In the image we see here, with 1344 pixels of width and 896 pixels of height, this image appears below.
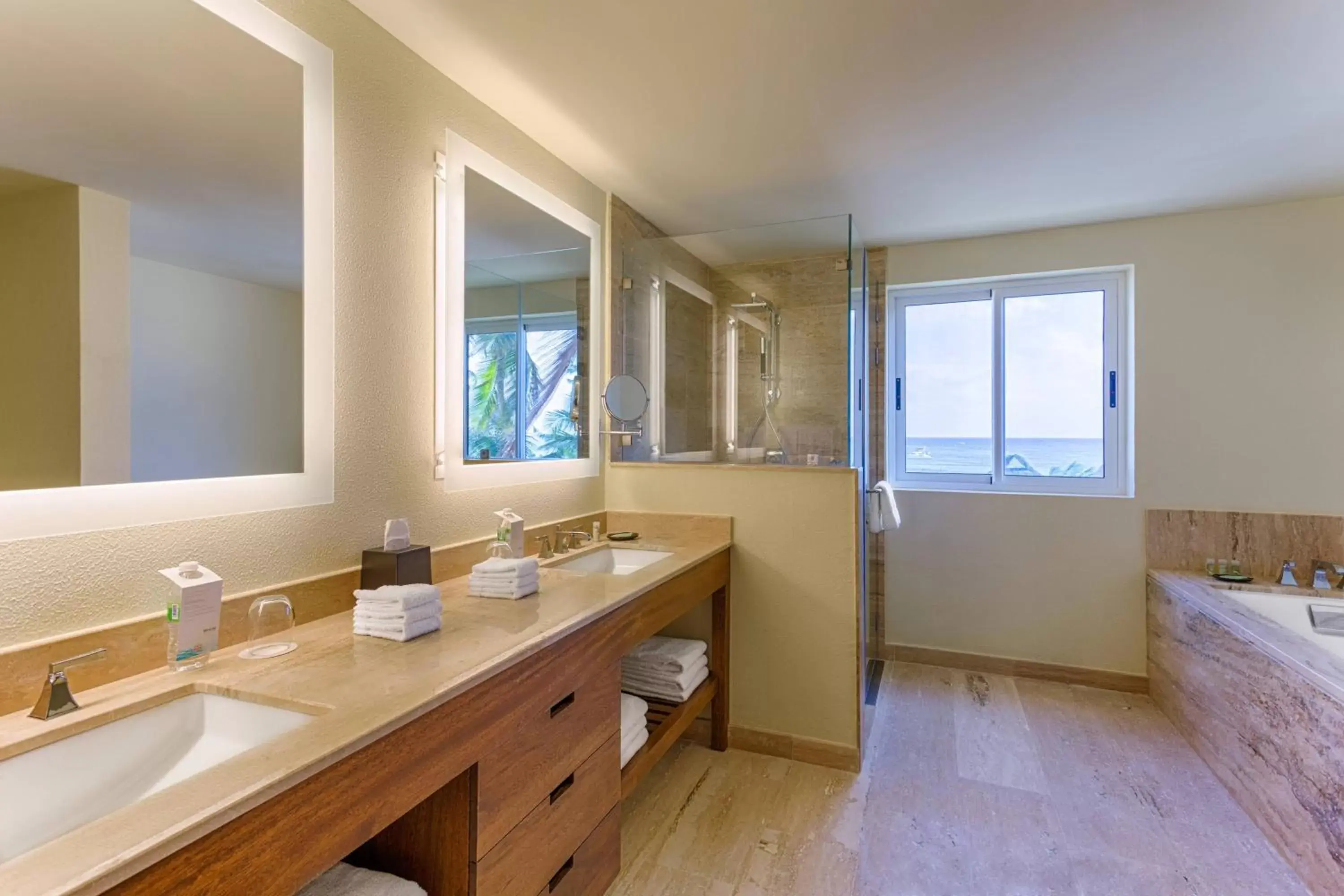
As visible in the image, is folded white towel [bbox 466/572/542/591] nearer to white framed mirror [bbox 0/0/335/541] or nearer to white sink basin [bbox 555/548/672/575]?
white framed mirror [bbox 0/0/335/541]

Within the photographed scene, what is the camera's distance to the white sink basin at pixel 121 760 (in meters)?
0.83

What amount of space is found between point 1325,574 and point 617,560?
9.83 feet

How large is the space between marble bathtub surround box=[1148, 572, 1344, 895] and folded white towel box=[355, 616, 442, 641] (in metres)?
2.30

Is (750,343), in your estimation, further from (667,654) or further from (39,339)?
(39,339)

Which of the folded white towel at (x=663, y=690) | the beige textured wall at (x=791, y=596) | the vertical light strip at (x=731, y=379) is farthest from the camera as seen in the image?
the vertical light strip at (x=731, y=379)

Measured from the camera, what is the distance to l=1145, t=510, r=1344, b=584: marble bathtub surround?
2719 millimetres

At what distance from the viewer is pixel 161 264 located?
1190mm

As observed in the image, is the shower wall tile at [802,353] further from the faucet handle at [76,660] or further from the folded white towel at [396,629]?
the faucet handle at [76,660]

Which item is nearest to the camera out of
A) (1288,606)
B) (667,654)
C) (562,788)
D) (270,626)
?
(270,626)

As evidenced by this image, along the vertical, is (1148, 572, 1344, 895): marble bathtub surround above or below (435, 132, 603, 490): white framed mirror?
below

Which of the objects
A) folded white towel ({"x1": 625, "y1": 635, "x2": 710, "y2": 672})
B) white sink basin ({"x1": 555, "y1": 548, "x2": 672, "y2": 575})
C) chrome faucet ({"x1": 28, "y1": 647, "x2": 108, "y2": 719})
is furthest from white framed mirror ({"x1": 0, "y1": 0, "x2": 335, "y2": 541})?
folded white towel ({"x1": 625, "y1": 635, "x2": 710, "y2": 672})

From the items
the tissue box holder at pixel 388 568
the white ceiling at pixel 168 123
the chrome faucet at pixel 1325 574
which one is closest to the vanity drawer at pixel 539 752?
the tissue box holder at pixel 388 568

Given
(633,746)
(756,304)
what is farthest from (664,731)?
(756,304)

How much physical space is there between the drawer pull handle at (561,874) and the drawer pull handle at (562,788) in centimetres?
16
